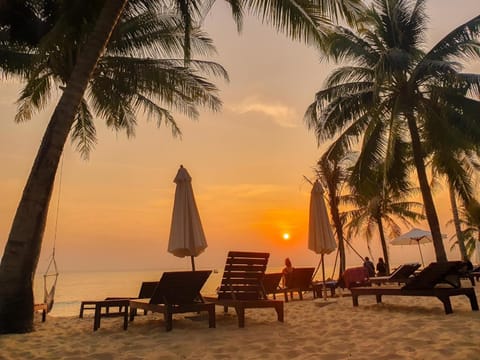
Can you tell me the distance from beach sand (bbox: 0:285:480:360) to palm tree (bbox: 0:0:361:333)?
53 cm

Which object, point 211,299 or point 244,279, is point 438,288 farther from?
point 211,299

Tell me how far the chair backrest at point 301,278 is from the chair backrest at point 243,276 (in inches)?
165

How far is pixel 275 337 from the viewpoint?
5016 millimetres

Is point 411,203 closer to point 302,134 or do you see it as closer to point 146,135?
point 302,134

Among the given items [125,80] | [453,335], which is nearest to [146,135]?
[125,80]

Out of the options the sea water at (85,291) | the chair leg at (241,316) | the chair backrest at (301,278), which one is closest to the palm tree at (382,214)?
the chair backrest at (301,278)

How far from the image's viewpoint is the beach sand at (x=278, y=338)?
4074 millimetres

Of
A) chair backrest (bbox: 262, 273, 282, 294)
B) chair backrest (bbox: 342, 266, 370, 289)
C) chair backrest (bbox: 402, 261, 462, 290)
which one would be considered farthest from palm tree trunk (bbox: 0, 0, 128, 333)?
chair backrest (bbox: 342, 266, 370, 289)

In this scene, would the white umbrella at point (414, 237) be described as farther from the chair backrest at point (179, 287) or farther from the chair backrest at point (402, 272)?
the chair backrest at point (179, 287)

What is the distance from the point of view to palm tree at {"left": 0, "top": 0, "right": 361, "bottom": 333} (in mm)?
6031

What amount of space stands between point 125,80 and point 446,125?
867cm

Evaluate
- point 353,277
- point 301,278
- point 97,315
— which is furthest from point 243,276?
point 353,277

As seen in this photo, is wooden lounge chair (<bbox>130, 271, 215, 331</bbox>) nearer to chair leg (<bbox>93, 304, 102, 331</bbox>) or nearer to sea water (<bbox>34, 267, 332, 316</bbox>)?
chair leg (<bbox>93, 304, 102, 331</bbox>)

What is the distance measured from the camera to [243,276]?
624 centimetres
